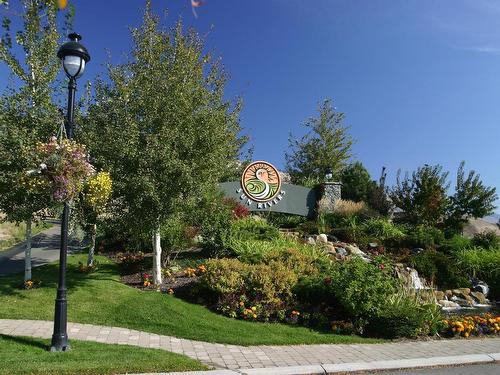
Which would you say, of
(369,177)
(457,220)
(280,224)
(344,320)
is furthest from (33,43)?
(369,177)

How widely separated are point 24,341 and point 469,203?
22055 millimetres

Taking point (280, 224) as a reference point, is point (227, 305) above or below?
below

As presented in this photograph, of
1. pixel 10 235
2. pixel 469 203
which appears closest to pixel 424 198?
pixel 469 203

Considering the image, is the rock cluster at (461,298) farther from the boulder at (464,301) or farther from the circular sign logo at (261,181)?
the circular sign logo at (261,181)

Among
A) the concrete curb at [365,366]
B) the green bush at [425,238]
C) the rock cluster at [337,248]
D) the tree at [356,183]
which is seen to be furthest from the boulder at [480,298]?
the tree at [356,183]

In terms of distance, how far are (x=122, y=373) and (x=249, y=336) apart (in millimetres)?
2813

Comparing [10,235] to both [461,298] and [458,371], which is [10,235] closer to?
[461,298]

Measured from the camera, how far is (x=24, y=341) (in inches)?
275

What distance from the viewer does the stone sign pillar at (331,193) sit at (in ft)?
73.8

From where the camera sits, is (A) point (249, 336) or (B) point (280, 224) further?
(B) point (280, 224)

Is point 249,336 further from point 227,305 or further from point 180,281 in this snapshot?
point 180,281

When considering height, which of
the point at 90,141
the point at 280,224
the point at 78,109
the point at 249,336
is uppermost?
the point at 78,109

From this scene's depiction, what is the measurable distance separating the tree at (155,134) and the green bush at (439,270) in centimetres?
848

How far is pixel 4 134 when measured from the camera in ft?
32.1
